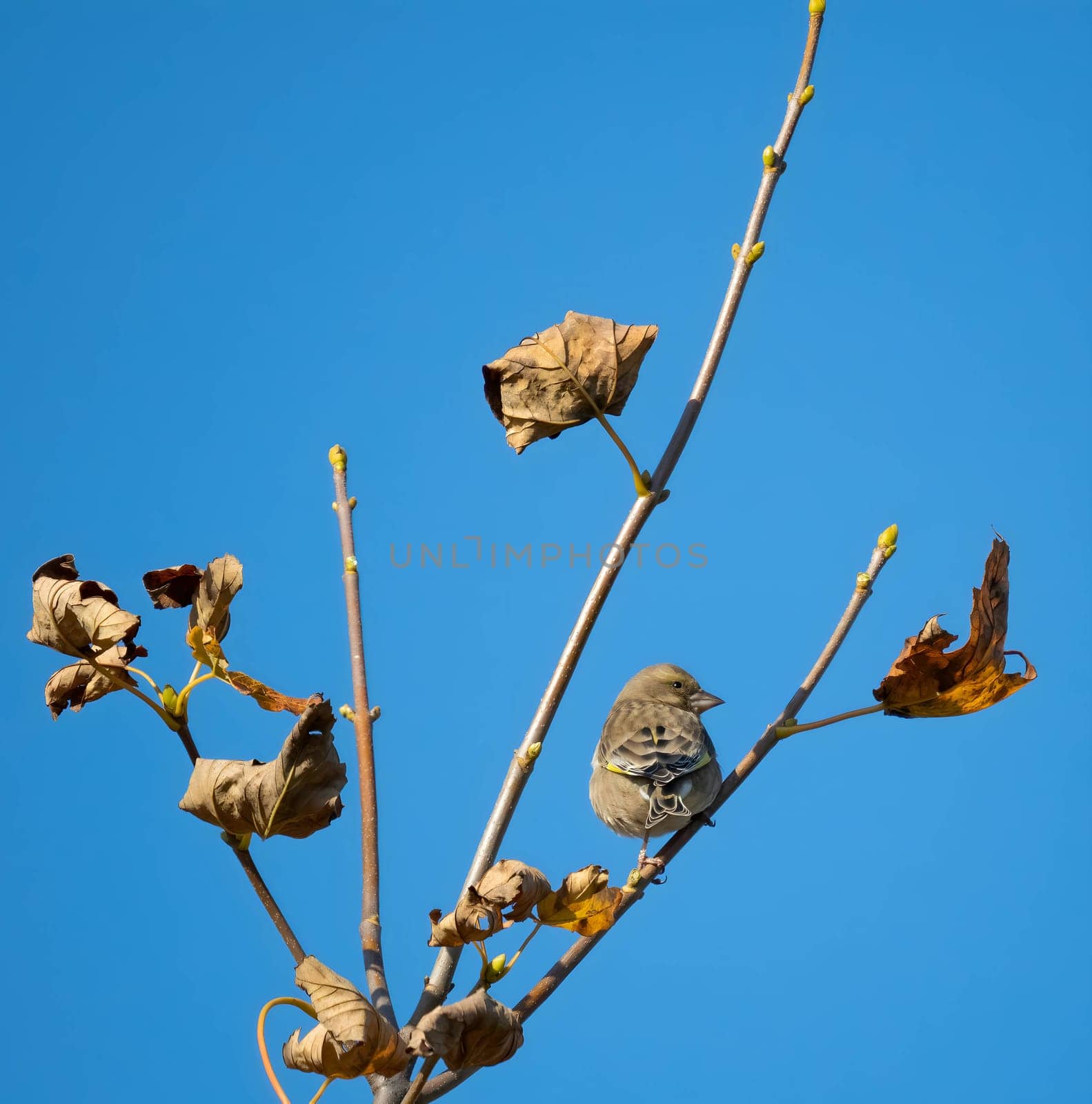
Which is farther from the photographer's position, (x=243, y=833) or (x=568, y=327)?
(x=568, y=327)

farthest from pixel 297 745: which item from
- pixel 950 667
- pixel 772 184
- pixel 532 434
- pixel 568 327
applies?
pixel 772 184

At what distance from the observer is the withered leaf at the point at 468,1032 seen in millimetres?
1805

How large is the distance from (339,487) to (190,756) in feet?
2.88

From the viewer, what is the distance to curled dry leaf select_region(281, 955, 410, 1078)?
1.82m

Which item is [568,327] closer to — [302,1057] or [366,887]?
[366,887]

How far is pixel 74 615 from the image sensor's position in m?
2.13

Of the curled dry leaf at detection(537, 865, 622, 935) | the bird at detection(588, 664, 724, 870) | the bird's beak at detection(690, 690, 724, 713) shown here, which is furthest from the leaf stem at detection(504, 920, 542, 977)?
the bird's beak at detection(690, 690, 724, 713)

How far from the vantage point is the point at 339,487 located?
2.88 m

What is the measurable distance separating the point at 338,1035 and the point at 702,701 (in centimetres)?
466

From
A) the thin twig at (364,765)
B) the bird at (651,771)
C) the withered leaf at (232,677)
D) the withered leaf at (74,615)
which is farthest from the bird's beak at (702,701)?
the withered leaf at (74,615)

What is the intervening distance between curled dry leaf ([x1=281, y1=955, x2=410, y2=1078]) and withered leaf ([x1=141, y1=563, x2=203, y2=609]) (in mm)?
793

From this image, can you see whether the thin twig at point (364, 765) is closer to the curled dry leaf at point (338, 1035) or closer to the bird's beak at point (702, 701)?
the curled dry leaf at point (338, 1035)

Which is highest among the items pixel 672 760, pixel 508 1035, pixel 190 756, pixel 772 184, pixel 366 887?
pixel 672 760

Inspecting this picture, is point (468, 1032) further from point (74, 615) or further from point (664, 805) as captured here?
point (664, 805)
